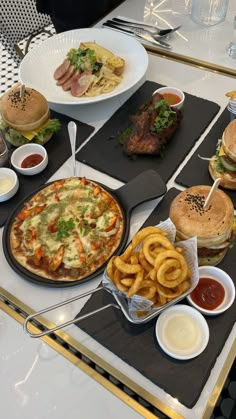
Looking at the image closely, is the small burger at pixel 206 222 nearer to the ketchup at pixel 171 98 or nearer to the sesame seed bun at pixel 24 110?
the ketchup at pixel 171 98

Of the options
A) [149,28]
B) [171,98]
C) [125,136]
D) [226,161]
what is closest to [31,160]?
[125,136]

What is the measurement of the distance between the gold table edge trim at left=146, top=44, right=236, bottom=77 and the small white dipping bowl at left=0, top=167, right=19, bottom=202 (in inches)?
54.9

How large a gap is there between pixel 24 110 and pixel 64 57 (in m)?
0.73

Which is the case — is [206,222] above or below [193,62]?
below

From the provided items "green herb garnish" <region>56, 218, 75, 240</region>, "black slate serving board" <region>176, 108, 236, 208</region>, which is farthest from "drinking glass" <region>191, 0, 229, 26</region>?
"green herb garnish" <region>56, 218, 75, 240</region>

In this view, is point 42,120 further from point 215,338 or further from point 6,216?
point 215,338

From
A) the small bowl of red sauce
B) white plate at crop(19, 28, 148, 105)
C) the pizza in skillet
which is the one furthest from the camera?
white plate at crop(19, 28, 148, 105)

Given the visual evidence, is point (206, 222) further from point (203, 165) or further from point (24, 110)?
point (24, 110)

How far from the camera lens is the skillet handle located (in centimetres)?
183

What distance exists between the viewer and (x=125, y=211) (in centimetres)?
182

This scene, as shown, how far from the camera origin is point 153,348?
4.69ft

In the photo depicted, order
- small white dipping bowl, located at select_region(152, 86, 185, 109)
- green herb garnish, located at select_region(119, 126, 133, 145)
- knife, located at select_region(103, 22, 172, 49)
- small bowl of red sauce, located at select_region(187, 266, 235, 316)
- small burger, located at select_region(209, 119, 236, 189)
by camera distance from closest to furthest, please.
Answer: small bowl of red sauce, located at select_region(187, 266, 235, 316) < small burger, located at select_region(209, 119, 236, 189) < green herb garnish, located at select_region(119, 126, 133, 145) < small white dipping bowl, located at select_region(152, 86, 185, 109) < knife, located at select_region(103, 22, 172, 49)

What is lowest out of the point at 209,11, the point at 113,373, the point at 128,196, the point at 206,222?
the point at 113,373

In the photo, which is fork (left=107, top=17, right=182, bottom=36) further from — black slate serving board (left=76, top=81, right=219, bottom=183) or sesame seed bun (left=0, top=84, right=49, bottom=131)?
sesame seed bun (left=0, top=84, right=49, bottom=131)
